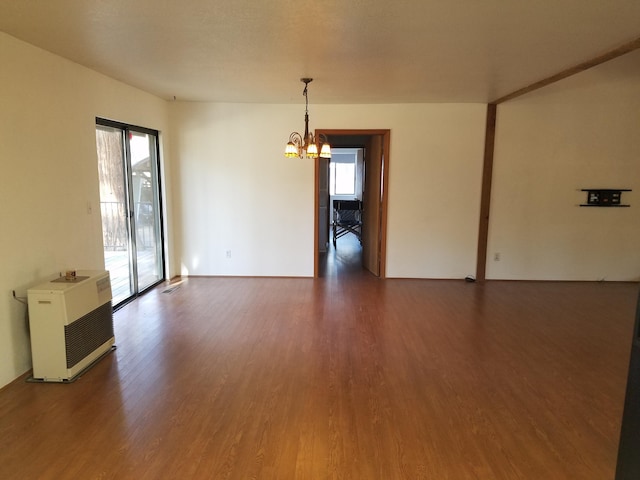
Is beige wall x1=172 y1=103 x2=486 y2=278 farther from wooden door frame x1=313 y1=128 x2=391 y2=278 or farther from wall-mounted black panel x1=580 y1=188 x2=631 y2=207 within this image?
wall-mounted black panel x1=580 y1=188 x2=631 y2=207

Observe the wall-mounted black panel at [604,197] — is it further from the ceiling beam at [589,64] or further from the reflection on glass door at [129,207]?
the reflection on glass door at [129,207]

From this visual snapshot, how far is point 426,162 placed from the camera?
5.46 metres

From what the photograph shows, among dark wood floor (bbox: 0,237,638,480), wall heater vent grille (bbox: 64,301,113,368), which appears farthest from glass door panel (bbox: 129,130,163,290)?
wall heater vent grille (bbox: 64,301,113,368)

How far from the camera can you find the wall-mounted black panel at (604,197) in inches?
213

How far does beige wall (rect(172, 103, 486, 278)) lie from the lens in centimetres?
539

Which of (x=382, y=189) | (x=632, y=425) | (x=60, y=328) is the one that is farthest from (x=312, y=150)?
(x=632, y=425)

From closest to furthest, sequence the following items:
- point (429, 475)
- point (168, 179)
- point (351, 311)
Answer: point (429, 475) < point (351, 311) < point (168, 179)

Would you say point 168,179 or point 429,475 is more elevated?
point 168,179

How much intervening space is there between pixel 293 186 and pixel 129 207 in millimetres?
2125

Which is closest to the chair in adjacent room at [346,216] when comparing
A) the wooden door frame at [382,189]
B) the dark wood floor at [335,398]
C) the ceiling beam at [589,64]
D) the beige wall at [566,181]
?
the wooden door frame at [382,189]

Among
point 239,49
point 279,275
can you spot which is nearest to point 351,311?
point 279,275

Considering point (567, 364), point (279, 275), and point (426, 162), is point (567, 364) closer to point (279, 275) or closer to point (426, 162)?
point (426, 162)

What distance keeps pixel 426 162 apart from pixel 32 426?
498cm

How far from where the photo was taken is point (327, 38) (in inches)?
108
